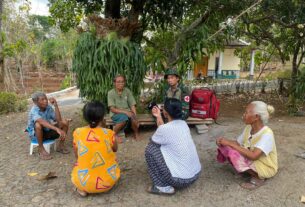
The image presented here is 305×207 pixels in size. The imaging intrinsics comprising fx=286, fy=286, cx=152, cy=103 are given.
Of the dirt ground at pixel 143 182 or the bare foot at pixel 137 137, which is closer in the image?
the dirt ground at pixel 143 182

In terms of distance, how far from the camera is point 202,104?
4.98 m

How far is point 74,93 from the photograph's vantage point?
46.7ft

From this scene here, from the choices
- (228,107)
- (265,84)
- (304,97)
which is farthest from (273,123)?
(265,84)

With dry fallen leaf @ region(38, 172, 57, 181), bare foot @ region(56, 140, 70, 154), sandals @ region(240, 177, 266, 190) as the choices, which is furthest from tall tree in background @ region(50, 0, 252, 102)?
sandals @ region(240, 177, 266, 190)

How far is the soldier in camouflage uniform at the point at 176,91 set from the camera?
4621mm

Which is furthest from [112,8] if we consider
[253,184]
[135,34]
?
[253,184]

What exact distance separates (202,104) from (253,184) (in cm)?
202

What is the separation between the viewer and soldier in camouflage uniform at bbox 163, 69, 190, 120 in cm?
462

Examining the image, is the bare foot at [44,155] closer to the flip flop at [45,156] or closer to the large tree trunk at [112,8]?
the flip flop at [45,156]

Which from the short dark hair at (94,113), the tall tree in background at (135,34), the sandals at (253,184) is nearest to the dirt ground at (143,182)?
the sandals at (253,184)

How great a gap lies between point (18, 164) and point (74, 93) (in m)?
10.6

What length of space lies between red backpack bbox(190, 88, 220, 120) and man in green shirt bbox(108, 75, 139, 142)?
108 cm

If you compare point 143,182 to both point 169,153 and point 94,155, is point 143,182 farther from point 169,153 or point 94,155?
point 94,155

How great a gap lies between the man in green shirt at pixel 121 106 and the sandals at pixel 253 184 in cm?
206
